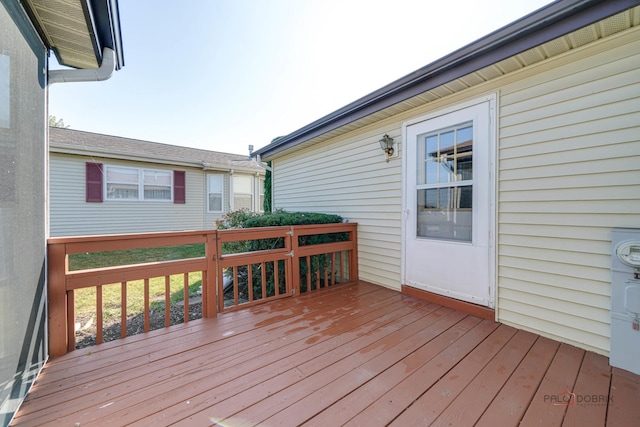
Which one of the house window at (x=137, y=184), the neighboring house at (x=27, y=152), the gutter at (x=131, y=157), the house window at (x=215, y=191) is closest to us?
the neighboring house at (x=27, y=152)

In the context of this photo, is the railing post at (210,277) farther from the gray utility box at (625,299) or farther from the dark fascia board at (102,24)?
the gray utility box at (625,299)

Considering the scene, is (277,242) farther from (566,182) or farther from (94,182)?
(94,182)

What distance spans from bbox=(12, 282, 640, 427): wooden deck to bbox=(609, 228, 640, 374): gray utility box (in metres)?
0.12

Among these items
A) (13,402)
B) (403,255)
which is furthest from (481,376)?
(13,402)

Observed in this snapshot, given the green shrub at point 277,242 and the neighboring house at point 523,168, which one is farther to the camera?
the green shrub at point 277,242

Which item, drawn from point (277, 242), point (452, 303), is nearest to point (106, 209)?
point (277, 242)

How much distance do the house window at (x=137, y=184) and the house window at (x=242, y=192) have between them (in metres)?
2.20

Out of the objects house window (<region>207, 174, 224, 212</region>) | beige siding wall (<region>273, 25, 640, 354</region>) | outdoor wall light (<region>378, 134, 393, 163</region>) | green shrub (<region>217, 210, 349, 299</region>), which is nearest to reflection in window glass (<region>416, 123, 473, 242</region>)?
beige siding wall (<region>273, 25, 640, 354</region>)

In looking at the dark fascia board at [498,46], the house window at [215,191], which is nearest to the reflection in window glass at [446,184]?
the dark fascia board at [498,46]

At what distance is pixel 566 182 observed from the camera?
84.5 inches

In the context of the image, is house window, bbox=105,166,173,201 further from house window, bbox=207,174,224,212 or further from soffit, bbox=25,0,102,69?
soffit, bbox=25,0,102,69

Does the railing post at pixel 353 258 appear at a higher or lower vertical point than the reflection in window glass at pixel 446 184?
lower

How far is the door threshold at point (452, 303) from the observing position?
2.59 metres

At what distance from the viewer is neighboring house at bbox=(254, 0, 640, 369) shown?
1892 mm
